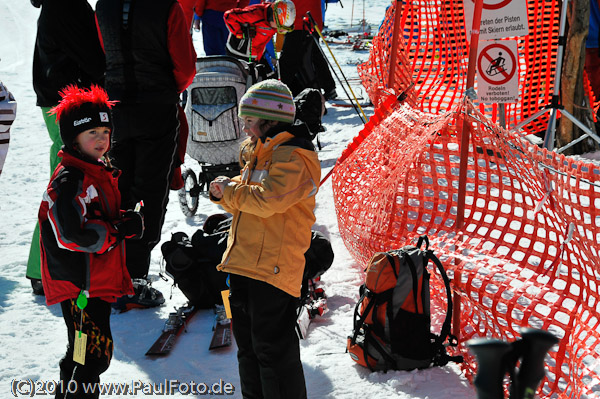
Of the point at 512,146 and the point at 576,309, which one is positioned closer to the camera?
the point at 576,309

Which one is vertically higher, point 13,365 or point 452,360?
point 452,360

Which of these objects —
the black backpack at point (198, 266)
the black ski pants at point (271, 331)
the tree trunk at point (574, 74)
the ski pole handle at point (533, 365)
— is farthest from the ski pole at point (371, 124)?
the tree trunk at point (574, 74)

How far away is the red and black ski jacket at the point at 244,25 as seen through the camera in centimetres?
666

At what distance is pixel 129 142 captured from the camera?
430cm

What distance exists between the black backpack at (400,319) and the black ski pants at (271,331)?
61 centimetres

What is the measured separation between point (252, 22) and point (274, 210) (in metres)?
4.56

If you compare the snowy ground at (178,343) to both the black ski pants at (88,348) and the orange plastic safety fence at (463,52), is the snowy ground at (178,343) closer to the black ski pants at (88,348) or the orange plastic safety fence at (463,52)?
the black ski pants at (88,348)

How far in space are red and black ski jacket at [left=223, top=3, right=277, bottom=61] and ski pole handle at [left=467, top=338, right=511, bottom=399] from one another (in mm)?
6044

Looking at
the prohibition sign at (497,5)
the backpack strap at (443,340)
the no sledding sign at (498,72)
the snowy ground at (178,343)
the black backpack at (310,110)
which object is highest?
the prohibition sign at (497,5)

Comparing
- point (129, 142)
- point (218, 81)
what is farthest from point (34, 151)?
point (129, 142)

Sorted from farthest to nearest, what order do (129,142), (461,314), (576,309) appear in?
(129,142) < (461,314) < (576,309)

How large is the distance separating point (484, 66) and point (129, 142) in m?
2.80

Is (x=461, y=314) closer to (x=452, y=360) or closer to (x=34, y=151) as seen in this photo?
(x=452, y=360)

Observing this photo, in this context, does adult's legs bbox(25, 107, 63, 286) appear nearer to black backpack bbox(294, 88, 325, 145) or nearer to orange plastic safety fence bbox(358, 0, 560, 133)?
black backpack bbox(294, 88, 325, 145)
